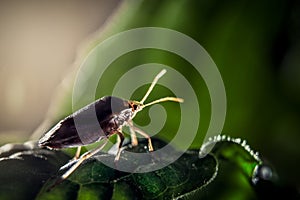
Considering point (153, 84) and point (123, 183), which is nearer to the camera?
point (123, 183)

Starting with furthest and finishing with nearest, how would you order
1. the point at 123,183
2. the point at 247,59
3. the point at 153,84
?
1. the point at 247,59
2. the point at 153,84
3. the point at 123,183

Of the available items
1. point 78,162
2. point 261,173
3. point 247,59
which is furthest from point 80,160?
point 247,59

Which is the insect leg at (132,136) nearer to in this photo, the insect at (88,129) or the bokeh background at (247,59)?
the insect at (88,129)

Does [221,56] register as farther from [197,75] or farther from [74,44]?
[74,44]

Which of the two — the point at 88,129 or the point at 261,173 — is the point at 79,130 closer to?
the point at 88,129

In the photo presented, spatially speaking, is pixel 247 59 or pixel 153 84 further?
pixel 247 59

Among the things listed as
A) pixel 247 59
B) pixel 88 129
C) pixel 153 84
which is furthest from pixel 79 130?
pixel 247 59

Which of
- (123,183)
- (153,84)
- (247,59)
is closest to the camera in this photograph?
(123,183)

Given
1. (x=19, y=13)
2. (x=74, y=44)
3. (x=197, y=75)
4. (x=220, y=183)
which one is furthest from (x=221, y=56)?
(x=19, y=13)

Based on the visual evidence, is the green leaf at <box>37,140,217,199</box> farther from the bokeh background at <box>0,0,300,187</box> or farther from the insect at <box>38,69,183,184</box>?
the bokeh background at <box>0,0,300,187</box>

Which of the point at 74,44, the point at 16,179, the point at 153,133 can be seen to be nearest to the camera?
the point at 16,179

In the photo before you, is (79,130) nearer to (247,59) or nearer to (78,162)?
(78,162)
